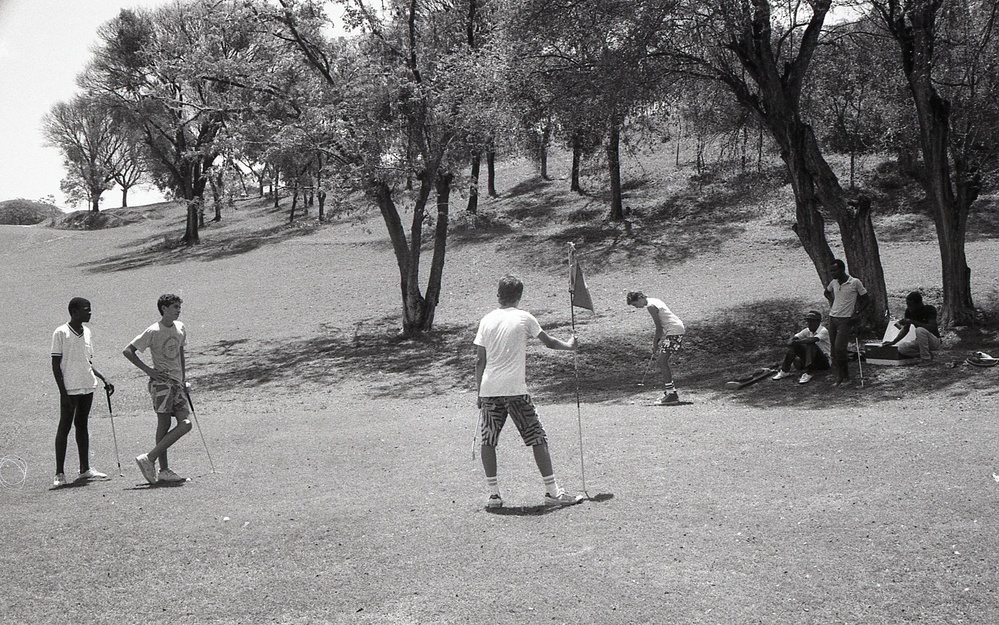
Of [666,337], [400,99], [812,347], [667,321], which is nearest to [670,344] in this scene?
[666,337]

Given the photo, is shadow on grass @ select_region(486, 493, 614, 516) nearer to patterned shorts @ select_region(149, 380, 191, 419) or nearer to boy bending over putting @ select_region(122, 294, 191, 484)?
boy bending over putting @ select_region(122, 294, 191, 484)

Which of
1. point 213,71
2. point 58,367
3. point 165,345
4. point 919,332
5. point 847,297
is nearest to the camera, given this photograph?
point 165,345

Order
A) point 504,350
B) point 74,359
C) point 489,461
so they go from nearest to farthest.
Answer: point 504,350
point 489,461
point 74,359

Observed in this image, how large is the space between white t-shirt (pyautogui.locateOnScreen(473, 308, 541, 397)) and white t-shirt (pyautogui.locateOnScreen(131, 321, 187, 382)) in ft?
11.4

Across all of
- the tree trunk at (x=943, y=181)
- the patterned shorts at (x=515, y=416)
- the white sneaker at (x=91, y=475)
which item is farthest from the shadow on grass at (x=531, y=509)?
the tree trunk at (x=943, y=181)

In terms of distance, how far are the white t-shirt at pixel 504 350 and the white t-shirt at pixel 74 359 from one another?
4.41 metres

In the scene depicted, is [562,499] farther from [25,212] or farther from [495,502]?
[25,212]

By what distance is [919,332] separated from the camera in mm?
13883

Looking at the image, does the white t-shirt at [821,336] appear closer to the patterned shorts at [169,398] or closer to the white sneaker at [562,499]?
the white sneaker at [562,499]

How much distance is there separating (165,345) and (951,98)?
53.5ft

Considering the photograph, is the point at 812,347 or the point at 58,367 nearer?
the point at 58,367

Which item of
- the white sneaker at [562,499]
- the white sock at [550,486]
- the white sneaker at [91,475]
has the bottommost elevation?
the white sneaker at [91,475]

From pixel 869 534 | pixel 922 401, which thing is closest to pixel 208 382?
pixel 922 401

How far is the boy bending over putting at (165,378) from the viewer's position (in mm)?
8547
